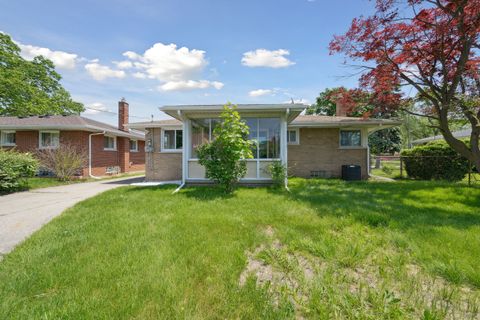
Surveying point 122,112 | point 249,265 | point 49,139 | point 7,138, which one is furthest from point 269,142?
point 7,138

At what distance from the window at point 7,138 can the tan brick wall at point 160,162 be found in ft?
34.0

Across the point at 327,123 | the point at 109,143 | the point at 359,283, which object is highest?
the point at 327,123

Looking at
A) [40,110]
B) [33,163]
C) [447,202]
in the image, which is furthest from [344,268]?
[40,110]

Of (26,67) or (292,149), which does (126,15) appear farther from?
(26,67)

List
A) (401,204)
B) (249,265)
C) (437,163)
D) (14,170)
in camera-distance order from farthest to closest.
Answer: (437,163), (14,170), (401,204), (249,265)

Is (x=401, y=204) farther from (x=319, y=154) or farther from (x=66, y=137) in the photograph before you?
(x=66, y=137)

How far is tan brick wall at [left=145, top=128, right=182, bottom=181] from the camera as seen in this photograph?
1151 cm

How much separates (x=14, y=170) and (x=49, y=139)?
6.10 m

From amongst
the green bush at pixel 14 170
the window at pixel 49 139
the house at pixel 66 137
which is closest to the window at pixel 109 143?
the house at pixel 66 137

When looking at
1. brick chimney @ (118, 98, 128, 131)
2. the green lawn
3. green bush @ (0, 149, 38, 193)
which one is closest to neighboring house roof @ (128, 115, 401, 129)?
green bush @ (0, 149, 38, 193)

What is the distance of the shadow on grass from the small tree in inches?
70.6

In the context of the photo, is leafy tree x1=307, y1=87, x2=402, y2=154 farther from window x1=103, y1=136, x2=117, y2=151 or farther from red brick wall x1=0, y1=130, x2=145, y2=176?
window x1=103, y1=136, x2=117, y2=151

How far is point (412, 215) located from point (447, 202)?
234 centimetres

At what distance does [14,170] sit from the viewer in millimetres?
8836
